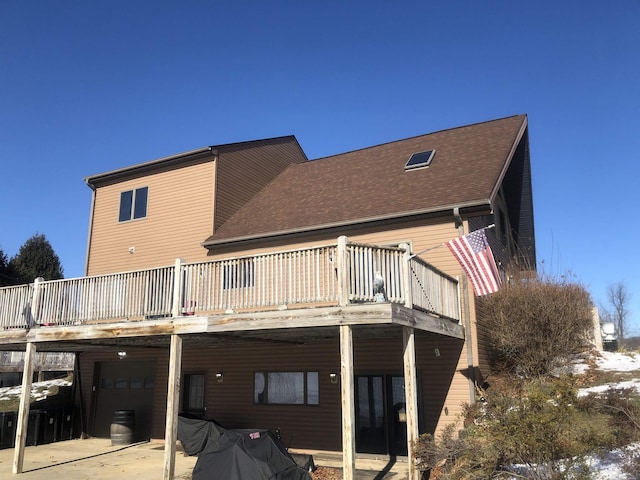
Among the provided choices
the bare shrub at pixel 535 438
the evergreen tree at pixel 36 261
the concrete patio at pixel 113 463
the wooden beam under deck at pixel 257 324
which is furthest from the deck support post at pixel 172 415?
the evergreen tree at pixel 36 261

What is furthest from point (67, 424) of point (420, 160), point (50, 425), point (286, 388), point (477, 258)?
point (477, 258)

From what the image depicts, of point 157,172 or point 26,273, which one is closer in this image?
point 157,172

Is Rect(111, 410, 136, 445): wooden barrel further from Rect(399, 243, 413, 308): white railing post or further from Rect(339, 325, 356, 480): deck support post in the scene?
Rect(399, 243, 413, 308): white railing post

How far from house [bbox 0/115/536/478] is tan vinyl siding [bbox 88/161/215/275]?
6 centimetres

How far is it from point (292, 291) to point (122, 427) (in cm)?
921

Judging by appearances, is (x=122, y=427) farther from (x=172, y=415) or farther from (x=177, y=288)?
(x=177, y=288)

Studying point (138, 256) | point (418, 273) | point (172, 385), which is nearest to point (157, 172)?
point (138, 256)

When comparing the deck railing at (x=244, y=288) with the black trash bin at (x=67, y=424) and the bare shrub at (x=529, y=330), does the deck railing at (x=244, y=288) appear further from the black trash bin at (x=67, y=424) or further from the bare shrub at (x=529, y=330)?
the black trash bin at (x=67, y=424)

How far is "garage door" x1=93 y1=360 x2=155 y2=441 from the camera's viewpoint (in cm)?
1711

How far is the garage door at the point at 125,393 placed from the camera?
17.1 meters

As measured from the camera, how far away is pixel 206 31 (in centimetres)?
1571

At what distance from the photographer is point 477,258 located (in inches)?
411

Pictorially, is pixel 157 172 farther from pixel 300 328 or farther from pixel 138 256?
pixel 300 328

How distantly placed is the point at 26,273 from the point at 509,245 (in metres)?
34.7
